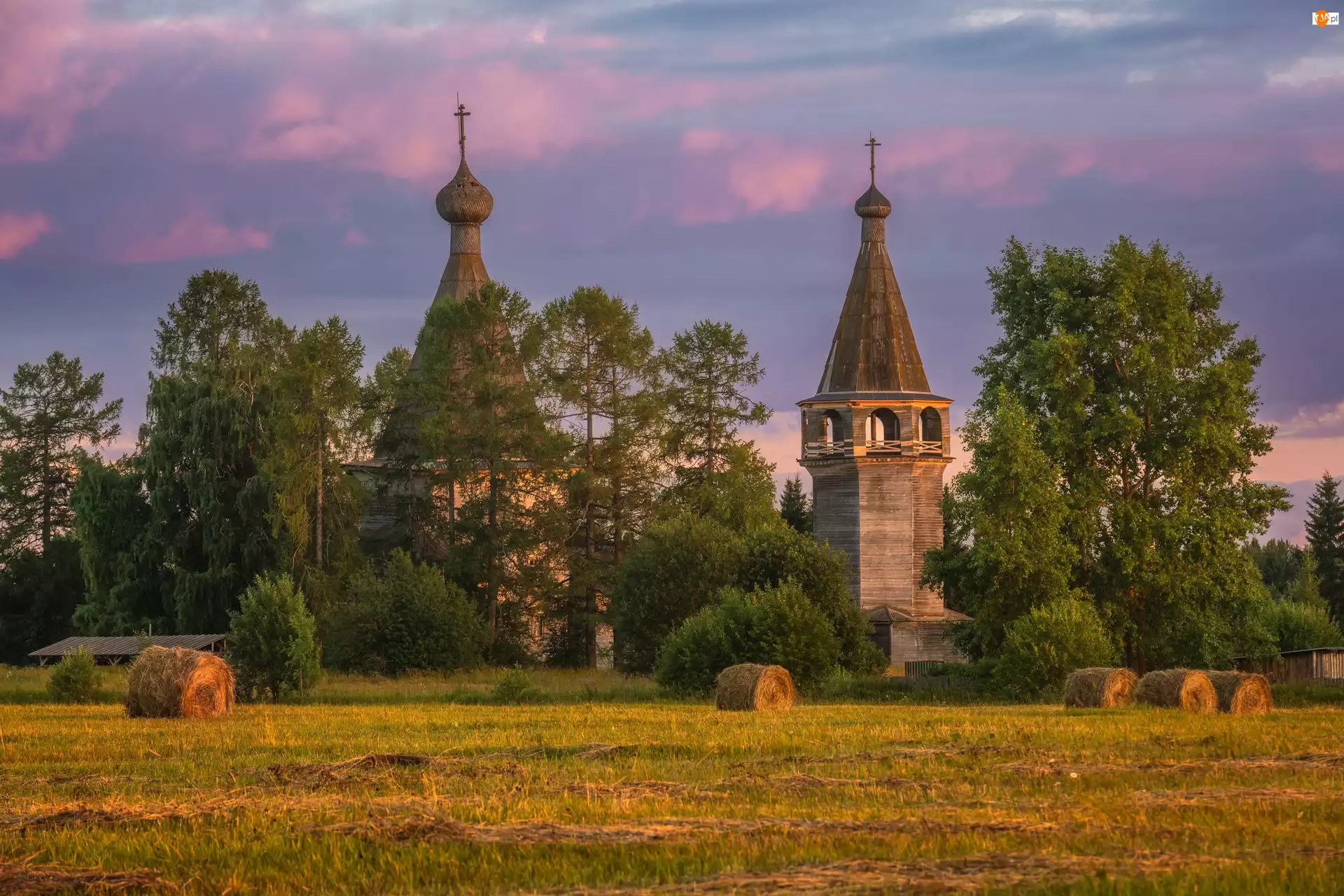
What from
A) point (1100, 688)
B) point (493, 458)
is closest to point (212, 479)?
point (493, 458)

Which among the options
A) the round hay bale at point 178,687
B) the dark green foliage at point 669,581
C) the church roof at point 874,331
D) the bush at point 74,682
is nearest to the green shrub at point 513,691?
→ the bush at point 74,682

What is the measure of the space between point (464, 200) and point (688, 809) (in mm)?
64700

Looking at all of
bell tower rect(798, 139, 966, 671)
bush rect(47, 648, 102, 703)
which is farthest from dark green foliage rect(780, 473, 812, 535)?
bush rect(47, 648, 102, 703)

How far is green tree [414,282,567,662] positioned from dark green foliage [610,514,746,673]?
8.01 m

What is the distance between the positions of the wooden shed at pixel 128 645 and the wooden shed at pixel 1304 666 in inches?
1261

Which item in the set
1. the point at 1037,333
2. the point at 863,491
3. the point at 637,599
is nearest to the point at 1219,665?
the point at 1037,333

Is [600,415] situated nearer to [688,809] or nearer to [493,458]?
[493,458]

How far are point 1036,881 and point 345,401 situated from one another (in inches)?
2140

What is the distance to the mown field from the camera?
11.2 meters

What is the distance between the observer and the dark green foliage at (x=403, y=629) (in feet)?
174

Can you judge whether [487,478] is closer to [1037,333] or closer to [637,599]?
[637,599]

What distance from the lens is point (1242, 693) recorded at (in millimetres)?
29172

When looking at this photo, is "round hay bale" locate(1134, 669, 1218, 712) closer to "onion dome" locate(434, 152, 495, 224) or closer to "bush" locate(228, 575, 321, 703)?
"bush" locate(228, 575, 321, 703)

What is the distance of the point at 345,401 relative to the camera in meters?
62.8
